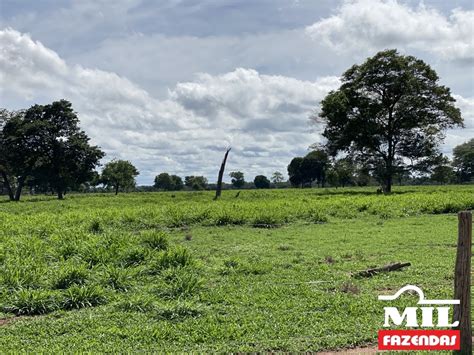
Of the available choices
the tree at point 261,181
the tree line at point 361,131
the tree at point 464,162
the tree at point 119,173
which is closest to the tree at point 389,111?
the tree line at point 361,131

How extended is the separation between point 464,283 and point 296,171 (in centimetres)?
9150

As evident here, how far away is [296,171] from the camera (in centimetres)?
9569

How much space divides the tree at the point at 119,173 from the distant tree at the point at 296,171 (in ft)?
118

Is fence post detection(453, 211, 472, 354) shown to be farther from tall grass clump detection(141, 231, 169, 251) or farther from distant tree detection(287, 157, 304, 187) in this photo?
distant tree detection(287, 157, 304, 187)

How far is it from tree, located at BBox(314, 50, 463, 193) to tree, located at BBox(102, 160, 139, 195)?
40.1 m

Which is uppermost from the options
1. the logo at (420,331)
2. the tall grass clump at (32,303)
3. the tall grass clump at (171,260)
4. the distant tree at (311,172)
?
the distant tree at (311,172)

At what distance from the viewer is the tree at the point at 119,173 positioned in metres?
71.0

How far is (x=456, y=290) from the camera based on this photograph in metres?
4.84

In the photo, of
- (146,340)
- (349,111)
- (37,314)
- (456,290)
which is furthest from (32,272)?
(349,111)

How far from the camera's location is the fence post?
15.6ft

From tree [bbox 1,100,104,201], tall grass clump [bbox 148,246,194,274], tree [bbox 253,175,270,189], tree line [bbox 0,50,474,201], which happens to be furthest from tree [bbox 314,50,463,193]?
tree [bbox 253,175,270,189]

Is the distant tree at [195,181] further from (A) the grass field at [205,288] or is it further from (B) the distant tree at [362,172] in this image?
(A) the grass field at [205,288]

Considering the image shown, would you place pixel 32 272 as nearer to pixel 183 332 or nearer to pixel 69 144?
pixel 183 332

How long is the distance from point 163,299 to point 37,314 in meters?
1.98
